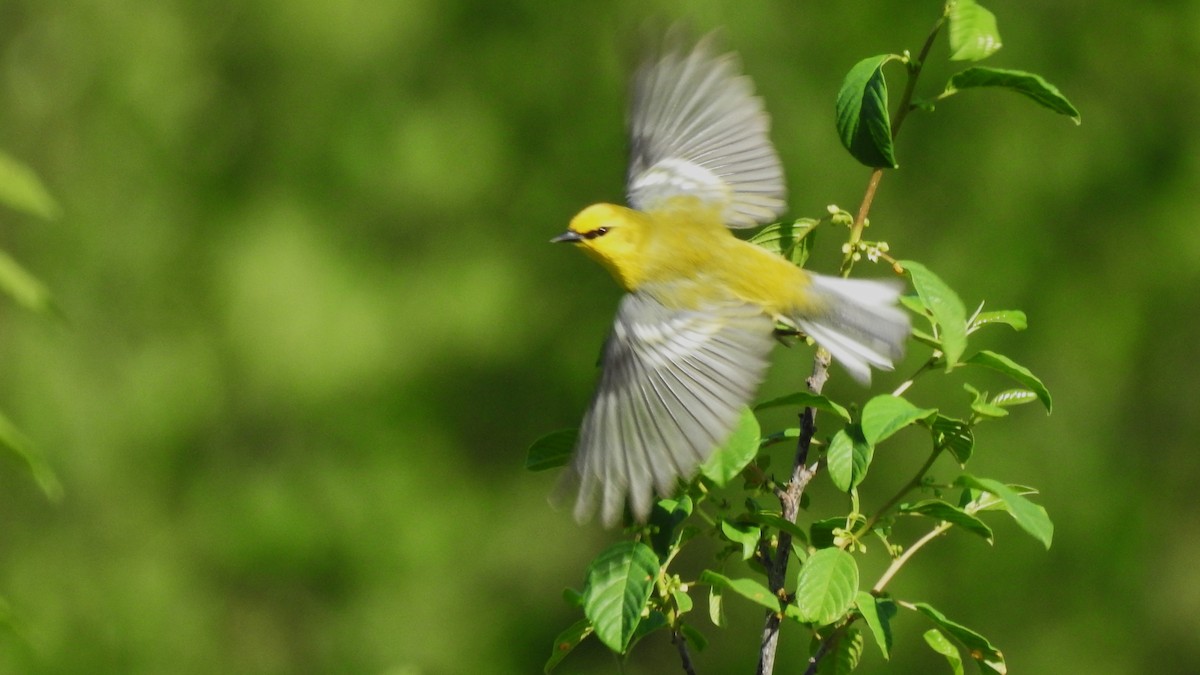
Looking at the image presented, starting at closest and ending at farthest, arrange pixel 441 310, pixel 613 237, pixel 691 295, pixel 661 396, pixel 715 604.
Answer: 1. pixel 715 604
2. pixel 661 396
3. pixel 691 295
4. pixel 613 237
5. pixel 441 310

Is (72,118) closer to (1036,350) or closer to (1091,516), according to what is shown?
(1036,350)

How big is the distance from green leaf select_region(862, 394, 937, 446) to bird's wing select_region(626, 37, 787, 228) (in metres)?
0.94

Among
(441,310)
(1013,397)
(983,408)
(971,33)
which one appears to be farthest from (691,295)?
(441,310)

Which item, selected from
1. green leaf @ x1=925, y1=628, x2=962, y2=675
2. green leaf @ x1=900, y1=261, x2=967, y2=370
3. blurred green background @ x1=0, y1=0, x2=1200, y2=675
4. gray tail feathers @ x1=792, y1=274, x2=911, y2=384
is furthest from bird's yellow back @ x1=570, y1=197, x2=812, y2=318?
blurred green background @ x1=0, y1=0, x2=1200, y2=675

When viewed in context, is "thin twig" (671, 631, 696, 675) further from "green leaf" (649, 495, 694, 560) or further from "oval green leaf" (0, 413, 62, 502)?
"oval green leaf" (0, 413, 62, 502)

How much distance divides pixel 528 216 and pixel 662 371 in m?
5.16

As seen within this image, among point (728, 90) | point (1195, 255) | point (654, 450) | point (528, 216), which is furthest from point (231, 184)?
point (654, 450)

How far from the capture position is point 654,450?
5.62 feet

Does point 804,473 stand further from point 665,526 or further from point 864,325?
point 864,325

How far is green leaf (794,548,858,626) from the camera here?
142 cm

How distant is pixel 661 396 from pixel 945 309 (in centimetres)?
52

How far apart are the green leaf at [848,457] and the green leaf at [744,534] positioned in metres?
0.11

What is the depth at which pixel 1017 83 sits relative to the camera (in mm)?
1509

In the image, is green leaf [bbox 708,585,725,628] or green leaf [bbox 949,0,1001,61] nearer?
green leaf [bbox 949,0,1001,61]
